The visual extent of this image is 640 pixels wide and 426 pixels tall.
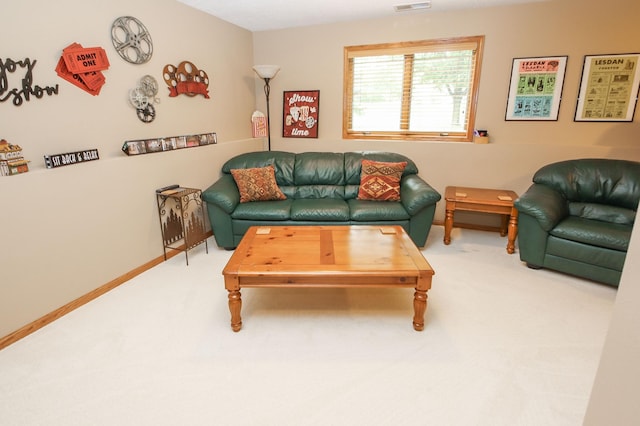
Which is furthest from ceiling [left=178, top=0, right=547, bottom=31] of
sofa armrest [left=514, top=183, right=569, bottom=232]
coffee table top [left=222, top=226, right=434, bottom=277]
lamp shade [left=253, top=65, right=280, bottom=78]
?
coffee table top [left=222, top=226, right=434, bottom=277]

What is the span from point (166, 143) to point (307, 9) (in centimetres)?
206

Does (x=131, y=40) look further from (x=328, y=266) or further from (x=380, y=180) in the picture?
(x=380, y=180)

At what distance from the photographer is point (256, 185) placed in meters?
3.68

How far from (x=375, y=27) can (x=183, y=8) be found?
2162 millimetres

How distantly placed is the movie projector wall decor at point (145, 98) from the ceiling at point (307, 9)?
3.14ft

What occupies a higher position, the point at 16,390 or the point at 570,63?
the point at 570,63

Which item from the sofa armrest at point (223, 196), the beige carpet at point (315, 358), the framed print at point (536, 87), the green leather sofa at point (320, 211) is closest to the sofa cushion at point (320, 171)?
the green leather sofa at point (320, 211)

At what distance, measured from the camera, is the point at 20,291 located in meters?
2.18

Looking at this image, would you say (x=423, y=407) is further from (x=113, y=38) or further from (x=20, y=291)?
(x=113, y=38)

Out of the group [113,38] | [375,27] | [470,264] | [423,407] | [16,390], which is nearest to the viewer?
[423,407]

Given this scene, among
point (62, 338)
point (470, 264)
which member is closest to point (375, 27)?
point (470, 264)

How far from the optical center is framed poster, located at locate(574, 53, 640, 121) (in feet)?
11.1

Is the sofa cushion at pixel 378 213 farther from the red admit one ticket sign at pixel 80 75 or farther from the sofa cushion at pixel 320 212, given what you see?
the red admit one ticket sign at pixel 80 75

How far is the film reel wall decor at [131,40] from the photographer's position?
2744 mm
